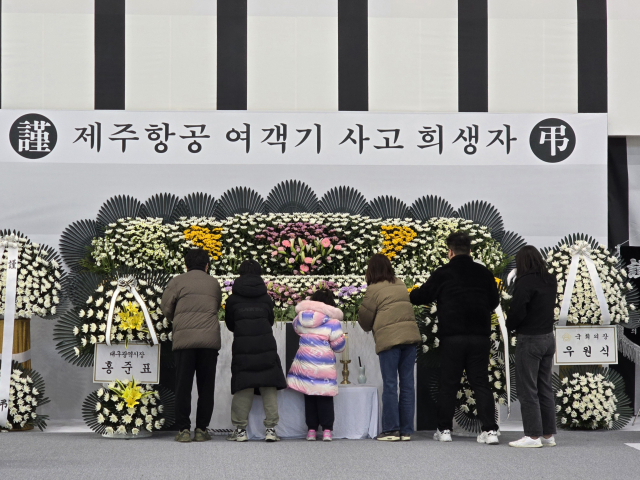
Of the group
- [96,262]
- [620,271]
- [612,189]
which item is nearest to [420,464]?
[620,271]

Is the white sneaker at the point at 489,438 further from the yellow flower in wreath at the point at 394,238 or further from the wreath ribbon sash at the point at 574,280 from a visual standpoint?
the yellow flower in wreath at the point at 394,238

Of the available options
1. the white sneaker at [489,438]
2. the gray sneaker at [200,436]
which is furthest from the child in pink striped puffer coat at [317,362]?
the white sneaker at [489,438]

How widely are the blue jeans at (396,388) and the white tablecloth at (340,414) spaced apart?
0.65ft

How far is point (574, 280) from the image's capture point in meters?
5.94

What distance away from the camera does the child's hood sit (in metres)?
5.27

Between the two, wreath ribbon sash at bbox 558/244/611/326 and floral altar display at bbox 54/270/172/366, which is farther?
wreath ribbon sash at bbox 558/244/611/326

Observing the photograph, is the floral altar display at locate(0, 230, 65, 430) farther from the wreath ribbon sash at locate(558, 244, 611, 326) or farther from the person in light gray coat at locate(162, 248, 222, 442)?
the wreath ribbon sash at locate(558, 244, 611, 326)

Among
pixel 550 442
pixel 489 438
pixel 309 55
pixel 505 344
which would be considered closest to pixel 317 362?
pixel 489 438

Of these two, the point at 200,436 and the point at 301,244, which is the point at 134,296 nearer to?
the point at 200,436

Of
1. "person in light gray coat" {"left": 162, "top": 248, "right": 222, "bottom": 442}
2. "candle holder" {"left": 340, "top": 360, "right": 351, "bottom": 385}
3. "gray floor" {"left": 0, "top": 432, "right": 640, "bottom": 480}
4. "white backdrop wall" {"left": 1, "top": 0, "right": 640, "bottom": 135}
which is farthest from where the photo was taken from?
"white backdrop wall" {"left": 1, "top": 0, "right": 640, "bottom": 135}

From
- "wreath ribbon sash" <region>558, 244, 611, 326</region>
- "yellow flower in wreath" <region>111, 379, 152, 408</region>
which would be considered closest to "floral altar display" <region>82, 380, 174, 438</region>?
"yellow flower in wreath" <region>111, 379, 152, 408</region>

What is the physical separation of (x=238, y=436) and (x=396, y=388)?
1.12 meters

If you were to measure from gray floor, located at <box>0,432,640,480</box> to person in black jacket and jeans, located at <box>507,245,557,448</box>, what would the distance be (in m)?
0.17

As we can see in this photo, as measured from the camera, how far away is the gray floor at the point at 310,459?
4.02m
